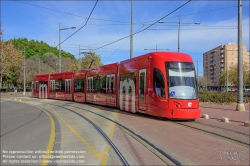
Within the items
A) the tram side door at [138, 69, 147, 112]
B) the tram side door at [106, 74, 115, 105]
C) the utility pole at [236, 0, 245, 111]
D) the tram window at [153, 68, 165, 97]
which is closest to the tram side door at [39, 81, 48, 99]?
the tram side door at [106, 74, 115, 105]

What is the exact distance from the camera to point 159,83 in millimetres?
12898

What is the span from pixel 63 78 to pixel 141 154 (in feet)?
83.9

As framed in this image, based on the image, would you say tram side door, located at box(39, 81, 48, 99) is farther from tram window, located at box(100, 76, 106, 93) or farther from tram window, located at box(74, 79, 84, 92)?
tram window, located at box(100, 76, 106, 93)

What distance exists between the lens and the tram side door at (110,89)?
19.2 meters

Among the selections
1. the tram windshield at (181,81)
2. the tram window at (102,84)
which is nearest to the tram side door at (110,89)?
the tram window at (102,84)

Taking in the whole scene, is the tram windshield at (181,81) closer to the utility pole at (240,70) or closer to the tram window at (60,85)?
the utility pole at (240,70)

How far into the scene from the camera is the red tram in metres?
12.4

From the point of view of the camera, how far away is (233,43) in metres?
128

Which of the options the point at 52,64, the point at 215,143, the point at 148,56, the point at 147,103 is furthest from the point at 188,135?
the point at 52,64

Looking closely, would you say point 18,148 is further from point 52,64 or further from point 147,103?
point 52,64

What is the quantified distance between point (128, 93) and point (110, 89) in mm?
3526

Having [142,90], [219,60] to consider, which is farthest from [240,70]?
[219,60]

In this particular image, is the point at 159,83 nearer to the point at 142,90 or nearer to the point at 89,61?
the point at 142,90

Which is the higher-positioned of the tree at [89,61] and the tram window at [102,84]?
the tree at [89,61]
